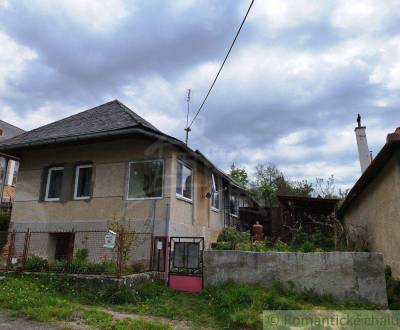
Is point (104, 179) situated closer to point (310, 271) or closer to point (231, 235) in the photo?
point (231, 235)

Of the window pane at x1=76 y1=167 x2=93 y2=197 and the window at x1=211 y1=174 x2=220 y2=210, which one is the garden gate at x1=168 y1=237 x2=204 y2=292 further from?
the window at x1=211 y1=174 x2=220 y2=210

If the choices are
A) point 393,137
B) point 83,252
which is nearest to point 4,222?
point 83,252

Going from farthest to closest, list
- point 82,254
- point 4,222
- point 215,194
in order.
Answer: point 215,194
point 4,222
point 82,254

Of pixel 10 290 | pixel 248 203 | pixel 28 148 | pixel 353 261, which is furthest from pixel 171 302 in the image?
pixel 248 203

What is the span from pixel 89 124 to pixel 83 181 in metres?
1.89

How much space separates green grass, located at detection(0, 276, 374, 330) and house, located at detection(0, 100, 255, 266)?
2379 mm

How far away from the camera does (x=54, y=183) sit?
36.6ft

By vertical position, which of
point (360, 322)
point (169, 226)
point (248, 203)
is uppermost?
point (248, 203)

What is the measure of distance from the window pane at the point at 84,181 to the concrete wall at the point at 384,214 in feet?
27.0

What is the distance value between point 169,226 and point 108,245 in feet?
6.08

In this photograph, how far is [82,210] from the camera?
10.2 metres

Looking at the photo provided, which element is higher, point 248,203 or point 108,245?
point 248,203

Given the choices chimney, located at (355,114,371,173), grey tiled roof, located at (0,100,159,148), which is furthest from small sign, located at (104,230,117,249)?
chimney, located at (355,114,371,173)

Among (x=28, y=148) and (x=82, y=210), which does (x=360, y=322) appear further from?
(x=28, y=148)
